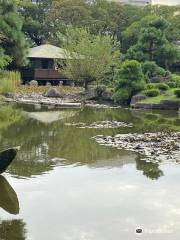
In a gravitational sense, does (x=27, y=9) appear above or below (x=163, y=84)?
above

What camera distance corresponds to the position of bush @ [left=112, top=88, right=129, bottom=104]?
38.7 meters

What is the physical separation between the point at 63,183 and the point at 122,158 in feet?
13.0

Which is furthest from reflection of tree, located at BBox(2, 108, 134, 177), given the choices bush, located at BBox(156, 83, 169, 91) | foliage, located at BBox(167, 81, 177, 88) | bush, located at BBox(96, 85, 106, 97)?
bush, located at BBox(96, 85, 106, 97)

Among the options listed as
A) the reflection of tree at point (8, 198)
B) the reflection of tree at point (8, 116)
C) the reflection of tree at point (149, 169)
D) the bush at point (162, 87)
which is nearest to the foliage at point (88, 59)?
the bush at point (162, 87)

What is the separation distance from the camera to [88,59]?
151ft

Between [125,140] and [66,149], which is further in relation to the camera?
[125,140]

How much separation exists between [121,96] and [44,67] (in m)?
17.0

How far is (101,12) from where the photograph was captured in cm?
5919

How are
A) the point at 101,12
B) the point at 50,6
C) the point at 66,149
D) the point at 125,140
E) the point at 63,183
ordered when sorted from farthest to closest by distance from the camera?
the point at 50,6 < the point at 101,12 < the point at 125,140 < the point at 66,149 < the point at 63,183

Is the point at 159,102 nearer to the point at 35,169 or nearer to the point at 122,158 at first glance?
the point at 122,158

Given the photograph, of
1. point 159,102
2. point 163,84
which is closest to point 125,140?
point 159,102

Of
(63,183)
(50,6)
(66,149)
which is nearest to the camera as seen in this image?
(63,183)

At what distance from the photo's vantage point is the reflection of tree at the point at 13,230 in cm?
923

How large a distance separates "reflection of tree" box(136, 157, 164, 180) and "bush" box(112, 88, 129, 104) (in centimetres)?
2254
